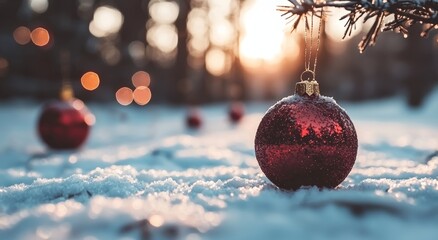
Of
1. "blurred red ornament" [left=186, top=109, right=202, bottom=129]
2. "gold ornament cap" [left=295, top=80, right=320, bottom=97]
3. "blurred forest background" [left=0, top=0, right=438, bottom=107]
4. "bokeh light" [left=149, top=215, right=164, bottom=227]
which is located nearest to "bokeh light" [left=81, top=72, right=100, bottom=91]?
"blurred forest background" [left=0, top=0, right=438, bottom=107]

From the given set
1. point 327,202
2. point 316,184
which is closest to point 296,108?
point 316,184

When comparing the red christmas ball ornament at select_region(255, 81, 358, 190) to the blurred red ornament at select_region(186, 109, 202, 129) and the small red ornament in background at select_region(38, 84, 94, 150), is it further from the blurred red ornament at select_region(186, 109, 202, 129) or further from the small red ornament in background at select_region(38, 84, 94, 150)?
the blurred red ornament at select_region(186, 109, 202, 129)

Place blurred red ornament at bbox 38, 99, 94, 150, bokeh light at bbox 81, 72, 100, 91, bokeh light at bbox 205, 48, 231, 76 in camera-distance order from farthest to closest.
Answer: bokeh light at bbox 205, 48, 231, 76
bokeh light at bbox 81, 72, 100, 91
blurred red ornament at bbox 38, 99, 94, 150

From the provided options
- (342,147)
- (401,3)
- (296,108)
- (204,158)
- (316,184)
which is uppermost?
(401,3)

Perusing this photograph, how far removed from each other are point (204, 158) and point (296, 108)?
7.41 ft

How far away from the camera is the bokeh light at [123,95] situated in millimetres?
19281

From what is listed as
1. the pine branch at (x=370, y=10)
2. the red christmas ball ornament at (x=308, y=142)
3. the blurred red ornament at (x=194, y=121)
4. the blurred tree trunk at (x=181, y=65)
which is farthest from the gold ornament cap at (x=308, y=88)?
the blurred tree trunk at (x=181, y=65)

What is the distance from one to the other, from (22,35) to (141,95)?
6113mm

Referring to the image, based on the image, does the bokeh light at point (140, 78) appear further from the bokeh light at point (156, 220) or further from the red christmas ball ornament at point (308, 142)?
the bokeh light at point (156, 220)

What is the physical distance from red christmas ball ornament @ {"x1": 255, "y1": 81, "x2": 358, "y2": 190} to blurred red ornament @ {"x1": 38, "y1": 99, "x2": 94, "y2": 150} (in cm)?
367

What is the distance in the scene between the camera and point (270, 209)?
2.31 meters

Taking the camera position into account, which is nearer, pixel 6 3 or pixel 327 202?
pixel 327 202

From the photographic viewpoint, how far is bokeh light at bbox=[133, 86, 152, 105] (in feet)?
63.9

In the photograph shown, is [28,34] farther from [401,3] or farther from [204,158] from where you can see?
[401,3]
